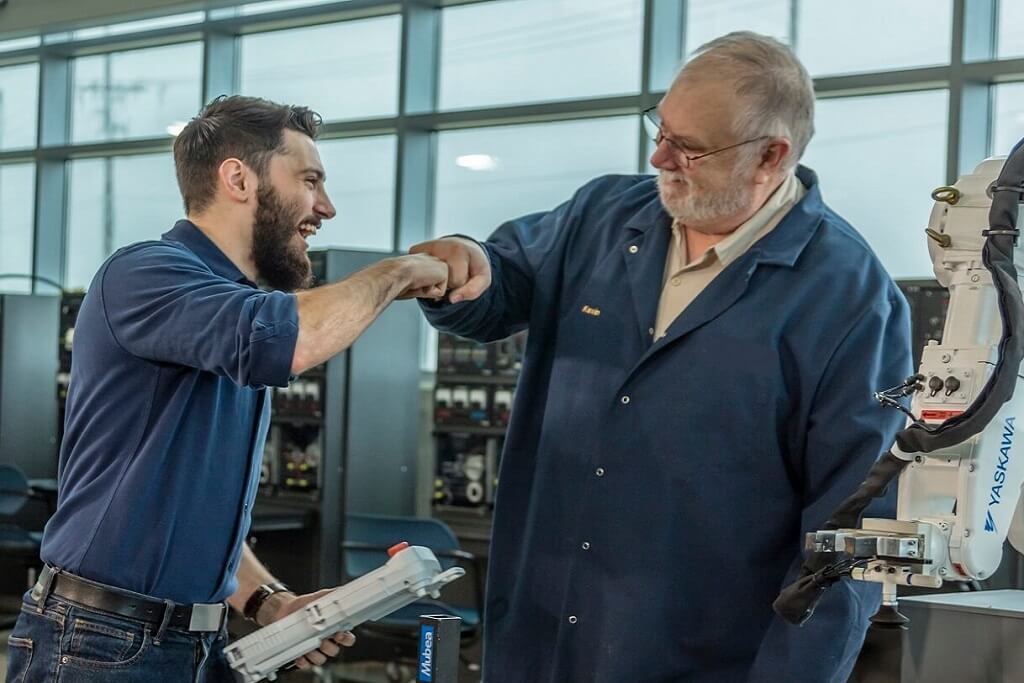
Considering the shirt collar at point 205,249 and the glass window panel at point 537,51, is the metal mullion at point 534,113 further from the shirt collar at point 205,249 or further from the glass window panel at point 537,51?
the shirt collar at point 205,249

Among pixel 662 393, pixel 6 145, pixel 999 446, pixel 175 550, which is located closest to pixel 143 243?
pixel 175 550

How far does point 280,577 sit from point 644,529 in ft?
17.0

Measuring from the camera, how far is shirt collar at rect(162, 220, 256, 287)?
2389 mm

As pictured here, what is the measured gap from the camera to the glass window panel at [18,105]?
33.0ft

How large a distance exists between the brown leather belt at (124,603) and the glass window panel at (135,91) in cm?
703

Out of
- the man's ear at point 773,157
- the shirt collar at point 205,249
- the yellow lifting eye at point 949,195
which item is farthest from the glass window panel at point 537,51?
the yellow lifting eye at point 949,195

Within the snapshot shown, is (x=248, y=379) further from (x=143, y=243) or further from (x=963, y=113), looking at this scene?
(x=963, y=113)

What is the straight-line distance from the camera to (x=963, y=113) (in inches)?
231

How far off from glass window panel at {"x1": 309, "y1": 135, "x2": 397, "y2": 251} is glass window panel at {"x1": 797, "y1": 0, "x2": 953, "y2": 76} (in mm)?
2557

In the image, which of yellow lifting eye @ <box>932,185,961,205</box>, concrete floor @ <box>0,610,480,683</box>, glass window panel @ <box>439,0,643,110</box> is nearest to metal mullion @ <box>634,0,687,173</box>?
glass window panel @ <box>439,0,643,110</box>

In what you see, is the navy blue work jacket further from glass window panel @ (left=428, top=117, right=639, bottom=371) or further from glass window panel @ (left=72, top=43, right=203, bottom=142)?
glass window panel @ (left=72, top=43, right=203, bottom=142)

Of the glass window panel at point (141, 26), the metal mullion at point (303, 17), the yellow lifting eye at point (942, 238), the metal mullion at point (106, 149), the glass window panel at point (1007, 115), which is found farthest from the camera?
the metal mullion at point (106, 149)

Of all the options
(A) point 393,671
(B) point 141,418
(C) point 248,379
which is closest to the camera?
(C) point 248,379

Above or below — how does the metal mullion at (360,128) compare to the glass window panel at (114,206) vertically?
above
